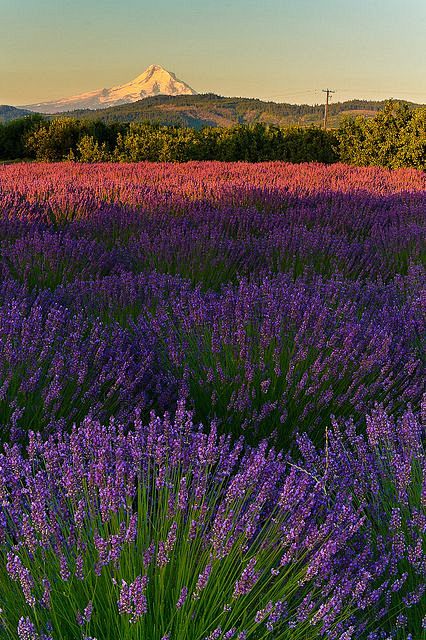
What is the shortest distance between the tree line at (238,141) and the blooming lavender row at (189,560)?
1582 cm

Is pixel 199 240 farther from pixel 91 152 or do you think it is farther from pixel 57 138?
pixel 57 138

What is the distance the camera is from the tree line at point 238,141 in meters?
16.8

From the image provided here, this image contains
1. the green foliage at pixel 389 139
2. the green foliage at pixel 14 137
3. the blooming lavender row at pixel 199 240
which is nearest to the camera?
the blooming lavender row at pixel 199 240

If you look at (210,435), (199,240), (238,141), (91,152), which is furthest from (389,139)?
(210,435)

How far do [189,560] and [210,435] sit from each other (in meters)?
0.29

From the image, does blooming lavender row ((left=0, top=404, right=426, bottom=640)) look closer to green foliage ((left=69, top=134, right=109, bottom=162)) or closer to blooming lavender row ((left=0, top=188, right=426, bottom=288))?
blooming lavender row ((left=0, top=188, right=426, bottom=288))

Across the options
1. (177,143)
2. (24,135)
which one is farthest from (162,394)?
(24,135)

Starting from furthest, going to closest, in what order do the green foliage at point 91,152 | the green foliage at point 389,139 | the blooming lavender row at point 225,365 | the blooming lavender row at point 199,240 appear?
the green foliage at point 91,152
the green foliage at point 389,139
the blooming lavender row at point 199,240
the blooming lavender row at point 225,365

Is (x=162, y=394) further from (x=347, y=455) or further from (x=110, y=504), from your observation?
(x=110, y=504)

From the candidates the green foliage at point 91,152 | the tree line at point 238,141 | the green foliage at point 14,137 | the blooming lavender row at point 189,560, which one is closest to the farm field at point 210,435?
the blooming lavender row at point 189,560

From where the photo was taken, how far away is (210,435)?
1.46 metres

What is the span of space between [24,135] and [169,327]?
23554 millimetres

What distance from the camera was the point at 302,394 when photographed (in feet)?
8.50

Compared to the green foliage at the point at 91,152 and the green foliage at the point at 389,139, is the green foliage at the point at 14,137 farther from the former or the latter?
the green foliage at the point at 389,139
